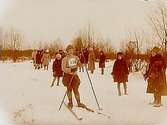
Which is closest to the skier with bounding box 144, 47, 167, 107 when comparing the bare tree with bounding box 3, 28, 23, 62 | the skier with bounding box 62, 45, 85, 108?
the skier with bounding box 62, 45, 85, 108

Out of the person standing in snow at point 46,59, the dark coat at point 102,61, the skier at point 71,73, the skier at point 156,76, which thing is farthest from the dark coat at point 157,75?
the person standing in snow at point 46,59

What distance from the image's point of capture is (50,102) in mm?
2643

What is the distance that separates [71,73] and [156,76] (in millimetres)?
336

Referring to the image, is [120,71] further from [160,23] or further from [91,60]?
[160,23]

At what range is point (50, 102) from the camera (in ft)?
8.67

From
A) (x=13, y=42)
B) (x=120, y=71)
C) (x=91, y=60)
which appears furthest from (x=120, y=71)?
(x=13, y=42)

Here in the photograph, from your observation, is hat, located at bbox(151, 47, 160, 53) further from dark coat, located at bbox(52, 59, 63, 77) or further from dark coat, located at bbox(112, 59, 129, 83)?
dark coat, located at bbox(52, 59, 63, 77)

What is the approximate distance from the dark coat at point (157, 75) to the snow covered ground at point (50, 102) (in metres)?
0.05

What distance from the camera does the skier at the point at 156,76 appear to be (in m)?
2.67

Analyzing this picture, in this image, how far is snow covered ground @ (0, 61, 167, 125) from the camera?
2615 mm

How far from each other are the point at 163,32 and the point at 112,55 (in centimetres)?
22

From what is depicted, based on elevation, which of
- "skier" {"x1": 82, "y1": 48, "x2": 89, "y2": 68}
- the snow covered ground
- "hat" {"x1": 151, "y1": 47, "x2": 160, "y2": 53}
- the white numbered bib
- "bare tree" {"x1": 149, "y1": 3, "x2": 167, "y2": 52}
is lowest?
the snow covered ground

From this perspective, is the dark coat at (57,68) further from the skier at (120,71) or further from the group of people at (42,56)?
the skier at (120,71)

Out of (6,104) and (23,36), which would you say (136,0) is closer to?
(23,36)
